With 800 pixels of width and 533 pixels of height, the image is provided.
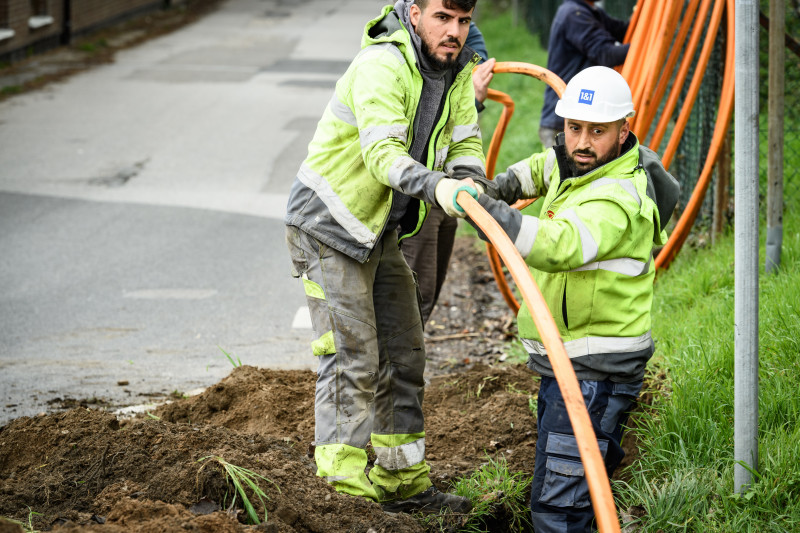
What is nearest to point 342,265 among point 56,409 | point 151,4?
point 56,409

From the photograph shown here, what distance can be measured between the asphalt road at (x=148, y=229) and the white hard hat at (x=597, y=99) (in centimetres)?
286

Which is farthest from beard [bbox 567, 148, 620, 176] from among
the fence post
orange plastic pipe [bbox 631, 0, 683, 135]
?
the fence post

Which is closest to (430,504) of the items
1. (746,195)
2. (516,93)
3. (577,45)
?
(746,195)

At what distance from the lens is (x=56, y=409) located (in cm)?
478

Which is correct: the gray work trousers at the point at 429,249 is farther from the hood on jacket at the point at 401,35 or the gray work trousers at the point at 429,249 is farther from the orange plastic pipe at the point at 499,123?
the hood on jacket at the point at 401,35

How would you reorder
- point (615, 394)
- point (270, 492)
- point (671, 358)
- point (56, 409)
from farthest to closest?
point (56, 409), point (671, 358), point (615, 394), point (270, 492)

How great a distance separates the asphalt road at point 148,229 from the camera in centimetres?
562

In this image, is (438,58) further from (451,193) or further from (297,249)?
(297,249)

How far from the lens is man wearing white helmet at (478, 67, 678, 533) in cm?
315

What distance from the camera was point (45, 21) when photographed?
672 inches

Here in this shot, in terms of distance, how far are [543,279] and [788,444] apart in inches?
43.7

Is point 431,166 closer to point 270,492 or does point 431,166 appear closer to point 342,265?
point 342,265

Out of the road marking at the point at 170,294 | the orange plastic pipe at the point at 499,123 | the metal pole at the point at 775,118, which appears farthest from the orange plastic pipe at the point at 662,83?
the road marking at the point at 170,294

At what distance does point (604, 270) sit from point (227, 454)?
150 cm
